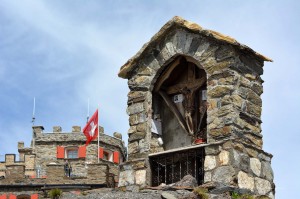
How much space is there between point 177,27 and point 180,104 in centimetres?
137

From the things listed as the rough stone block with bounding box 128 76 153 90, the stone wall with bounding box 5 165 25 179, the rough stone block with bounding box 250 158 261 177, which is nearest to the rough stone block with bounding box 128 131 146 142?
the rough stone block with bounding box 128 76 153 90

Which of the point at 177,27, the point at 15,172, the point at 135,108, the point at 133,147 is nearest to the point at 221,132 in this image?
the point at 133,147

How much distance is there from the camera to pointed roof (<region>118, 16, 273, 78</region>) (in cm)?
1188

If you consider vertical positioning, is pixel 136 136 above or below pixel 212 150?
above

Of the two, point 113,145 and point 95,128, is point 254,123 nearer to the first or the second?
point 95,128

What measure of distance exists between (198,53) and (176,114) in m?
1.39

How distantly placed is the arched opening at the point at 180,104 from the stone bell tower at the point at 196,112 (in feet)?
0.05

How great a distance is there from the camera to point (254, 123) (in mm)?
12039

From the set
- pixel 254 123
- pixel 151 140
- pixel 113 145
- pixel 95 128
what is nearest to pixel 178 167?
pixel 151 140

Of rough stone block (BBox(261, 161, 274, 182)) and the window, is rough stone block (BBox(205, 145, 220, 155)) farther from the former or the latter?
the window

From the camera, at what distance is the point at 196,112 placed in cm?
1305

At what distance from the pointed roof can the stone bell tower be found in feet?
0.05

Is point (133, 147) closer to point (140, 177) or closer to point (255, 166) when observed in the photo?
point (140, 177)

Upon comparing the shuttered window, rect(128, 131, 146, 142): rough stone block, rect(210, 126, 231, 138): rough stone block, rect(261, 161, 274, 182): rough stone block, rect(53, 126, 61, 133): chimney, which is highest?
rect(53, 126, 61, 133): chimney
